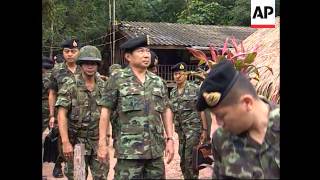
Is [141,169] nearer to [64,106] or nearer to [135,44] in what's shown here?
[135,44]

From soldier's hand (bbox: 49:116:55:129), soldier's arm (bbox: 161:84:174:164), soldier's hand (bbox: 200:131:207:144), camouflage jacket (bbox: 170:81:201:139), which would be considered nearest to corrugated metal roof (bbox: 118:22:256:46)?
camouflage jacket (bbox: 170:81:201:139)

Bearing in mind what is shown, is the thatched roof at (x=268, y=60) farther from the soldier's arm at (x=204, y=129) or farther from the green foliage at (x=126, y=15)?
the green foliage at (x=126, y=15)

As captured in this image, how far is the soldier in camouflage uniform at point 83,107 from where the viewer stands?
16.8 ft

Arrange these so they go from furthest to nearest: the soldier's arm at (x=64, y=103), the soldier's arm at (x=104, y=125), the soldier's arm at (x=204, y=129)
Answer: the soldier's arm at (x=204, y=129) < the soldier's arm at (x=64, y=103) < the soldier's arm at (x=104, y=125)

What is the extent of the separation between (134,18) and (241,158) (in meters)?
15.3

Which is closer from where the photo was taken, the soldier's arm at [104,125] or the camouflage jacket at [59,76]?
the soldier's arm at [104,125]

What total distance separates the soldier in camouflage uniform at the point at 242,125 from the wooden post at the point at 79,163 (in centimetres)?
275

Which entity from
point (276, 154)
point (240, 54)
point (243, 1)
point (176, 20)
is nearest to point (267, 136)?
point (276, 154)

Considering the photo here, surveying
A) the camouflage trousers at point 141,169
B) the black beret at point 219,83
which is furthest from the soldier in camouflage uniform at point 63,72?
the black beret at point 219,83

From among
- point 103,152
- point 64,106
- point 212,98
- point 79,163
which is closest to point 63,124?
point 64,106

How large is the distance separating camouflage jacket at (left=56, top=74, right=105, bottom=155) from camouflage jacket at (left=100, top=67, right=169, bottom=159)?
3.42ft

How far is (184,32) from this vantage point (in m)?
15.0

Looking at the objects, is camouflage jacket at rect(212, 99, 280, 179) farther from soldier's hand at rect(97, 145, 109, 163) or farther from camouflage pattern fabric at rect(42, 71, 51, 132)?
camouflage pattern fabric at rect(42, 71, 51, 132)

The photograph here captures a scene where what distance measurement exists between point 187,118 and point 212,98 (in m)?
3.91
